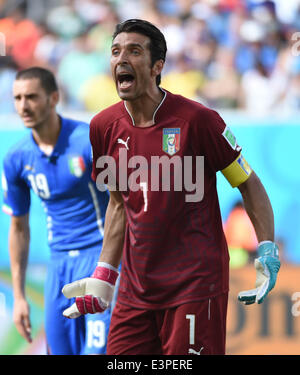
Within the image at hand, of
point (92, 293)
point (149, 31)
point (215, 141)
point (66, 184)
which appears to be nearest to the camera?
point (215, 141)

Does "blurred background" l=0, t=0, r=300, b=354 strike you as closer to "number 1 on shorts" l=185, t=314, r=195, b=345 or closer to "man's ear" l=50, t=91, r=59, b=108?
"man's ear" l=50, t=91, r=59, b=108

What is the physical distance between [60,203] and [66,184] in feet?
0.51

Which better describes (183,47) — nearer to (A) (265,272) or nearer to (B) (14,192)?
(B) (14,192)

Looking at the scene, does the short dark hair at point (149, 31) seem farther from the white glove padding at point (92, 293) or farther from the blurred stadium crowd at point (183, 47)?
the blurred stadium crowd at point (183, 47)

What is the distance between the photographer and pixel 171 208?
339 cm

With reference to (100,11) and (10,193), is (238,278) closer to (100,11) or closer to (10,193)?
(10,193)

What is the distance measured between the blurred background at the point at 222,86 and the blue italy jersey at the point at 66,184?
2.43m

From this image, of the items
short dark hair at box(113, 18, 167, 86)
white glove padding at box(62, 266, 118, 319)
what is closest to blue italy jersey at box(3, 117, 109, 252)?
white glove padding at box(62, 266, 118, 319)

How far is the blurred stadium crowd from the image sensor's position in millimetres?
8805

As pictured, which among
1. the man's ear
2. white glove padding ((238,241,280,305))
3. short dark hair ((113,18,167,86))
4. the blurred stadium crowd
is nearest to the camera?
white glove padding ((238,241,280,305))

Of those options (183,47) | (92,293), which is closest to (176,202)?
(92,293)

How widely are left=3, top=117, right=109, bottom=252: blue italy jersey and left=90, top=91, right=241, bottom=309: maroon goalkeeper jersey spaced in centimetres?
143

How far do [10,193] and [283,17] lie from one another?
18.3ft

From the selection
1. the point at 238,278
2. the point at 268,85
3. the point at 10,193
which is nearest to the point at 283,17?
the point at 268,85
